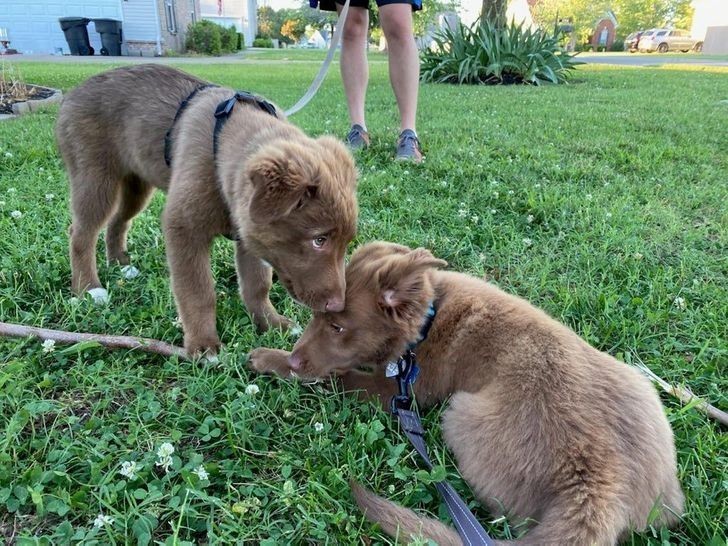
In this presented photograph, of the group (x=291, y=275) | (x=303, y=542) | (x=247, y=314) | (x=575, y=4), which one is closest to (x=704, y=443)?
(x=303, y=542)

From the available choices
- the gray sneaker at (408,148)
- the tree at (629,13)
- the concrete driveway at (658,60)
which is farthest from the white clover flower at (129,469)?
the tree at (629,13)

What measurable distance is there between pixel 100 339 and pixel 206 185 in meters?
0.84

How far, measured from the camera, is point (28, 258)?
10.9 ft

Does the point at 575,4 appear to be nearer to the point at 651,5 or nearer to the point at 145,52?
the point at 651,5

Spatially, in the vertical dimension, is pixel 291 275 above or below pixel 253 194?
below

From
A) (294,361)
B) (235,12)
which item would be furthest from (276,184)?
(235,12)

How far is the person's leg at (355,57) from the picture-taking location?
222 inches

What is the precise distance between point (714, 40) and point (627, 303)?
58872 millimetres

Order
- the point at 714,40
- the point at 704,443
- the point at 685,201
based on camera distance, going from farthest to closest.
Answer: the point at 714,40 → the point at 685,201 → the point at 704,443

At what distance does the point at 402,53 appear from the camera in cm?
572

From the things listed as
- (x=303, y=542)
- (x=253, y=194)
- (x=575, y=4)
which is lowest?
(x=303, y=542)

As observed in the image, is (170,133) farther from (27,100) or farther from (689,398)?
(27,100)

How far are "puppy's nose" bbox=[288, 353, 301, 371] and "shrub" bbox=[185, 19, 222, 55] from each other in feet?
114

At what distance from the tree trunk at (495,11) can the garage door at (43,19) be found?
22.2m
